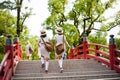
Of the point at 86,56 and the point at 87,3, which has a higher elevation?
the point at 87,3

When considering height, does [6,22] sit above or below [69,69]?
above

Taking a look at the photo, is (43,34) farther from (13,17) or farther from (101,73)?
(13,17)

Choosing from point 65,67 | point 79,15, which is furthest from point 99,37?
point 65,67

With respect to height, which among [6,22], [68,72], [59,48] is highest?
[6,22]

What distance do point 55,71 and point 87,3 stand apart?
83.0 ft

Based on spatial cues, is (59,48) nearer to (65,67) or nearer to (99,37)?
(65,67)

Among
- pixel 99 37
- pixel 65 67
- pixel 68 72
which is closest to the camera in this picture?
pixel 68 72

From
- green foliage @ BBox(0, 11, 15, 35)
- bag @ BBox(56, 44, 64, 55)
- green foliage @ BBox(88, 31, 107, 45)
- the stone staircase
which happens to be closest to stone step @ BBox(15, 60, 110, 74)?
the stone staircase

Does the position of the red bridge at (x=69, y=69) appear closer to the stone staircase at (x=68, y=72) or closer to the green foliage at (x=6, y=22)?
the stone staircase at (x=68, y=72)

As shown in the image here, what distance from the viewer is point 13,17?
36.2 metres

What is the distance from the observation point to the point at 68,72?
37.9 feet

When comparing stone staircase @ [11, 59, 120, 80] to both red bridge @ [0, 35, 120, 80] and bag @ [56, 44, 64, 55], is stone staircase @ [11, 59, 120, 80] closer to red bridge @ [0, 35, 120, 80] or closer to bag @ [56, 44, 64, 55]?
red bridge @ [0, 35, 120, 80]

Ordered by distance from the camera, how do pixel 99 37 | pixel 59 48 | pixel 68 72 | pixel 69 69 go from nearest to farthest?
pixel 68 72
pixel 59 48
pixel 69 69
pixel 99 37

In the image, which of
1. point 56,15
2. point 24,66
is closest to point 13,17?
point 56,15
